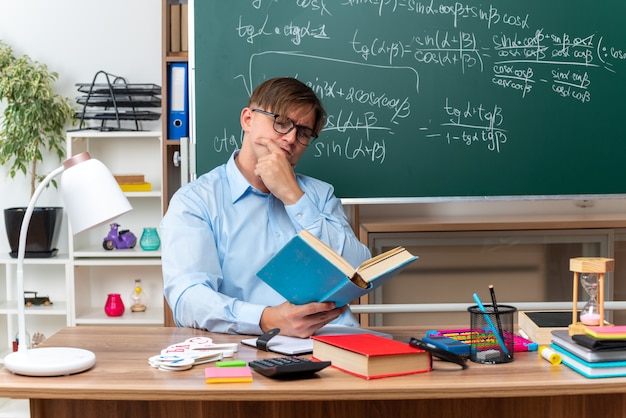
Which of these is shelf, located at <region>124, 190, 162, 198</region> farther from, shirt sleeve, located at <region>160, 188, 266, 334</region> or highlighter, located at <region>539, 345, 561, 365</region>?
highlighter, located at <region>539, 345, 561, 365</region>

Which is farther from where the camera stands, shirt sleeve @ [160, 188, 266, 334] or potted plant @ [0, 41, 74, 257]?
potted plant @ [0, 41, 74, 257]

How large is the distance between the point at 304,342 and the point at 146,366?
A: 36 cm

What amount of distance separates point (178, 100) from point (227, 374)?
6.80 feet

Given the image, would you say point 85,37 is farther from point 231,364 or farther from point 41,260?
point 231,364

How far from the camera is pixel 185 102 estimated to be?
3.35m

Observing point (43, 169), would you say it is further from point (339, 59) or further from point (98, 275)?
point (339, 59)

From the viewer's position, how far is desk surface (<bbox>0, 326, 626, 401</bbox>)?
4.60ft

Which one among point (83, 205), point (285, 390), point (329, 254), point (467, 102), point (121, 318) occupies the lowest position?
point (121, 318)

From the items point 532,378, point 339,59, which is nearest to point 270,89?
point 339,59

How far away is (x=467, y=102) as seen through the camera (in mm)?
2951

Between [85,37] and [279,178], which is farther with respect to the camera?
[85,37]

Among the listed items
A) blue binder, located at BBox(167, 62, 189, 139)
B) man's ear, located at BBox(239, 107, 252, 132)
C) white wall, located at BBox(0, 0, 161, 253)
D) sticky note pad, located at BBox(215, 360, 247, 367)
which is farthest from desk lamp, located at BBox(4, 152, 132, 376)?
white wall, located at BBox(0, 0, 161, 253)

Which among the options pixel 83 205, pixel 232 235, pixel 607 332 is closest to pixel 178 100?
pixel 232 235

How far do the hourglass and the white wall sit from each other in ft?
9.44
